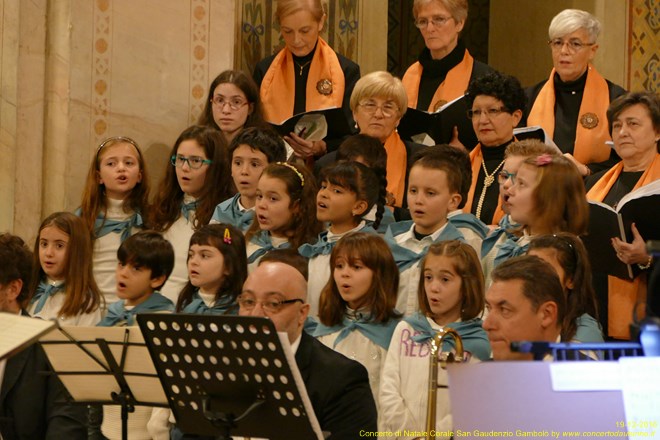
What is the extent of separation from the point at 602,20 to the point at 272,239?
170 inches

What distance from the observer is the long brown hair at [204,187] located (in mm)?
6750

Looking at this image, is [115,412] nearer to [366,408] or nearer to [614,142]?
[366,408]

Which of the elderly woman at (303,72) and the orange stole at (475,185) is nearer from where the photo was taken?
→ the orange stole at (475,185)

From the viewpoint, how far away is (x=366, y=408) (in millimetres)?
4602

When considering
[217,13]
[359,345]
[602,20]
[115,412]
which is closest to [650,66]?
[602,20]

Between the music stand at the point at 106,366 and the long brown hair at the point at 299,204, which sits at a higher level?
the long brown hair at the point at 299,204

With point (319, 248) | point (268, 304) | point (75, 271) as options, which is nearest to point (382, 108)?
point (319, 248)

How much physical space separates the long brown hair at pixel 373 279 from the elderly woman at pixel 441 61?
212cm

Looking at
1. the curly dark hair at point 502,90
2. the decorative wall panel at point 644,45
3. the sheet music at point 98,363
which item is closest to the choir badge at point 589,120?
the curly dark hair at point 502,90

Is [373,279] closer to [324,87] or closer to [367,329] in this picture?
[367,329]

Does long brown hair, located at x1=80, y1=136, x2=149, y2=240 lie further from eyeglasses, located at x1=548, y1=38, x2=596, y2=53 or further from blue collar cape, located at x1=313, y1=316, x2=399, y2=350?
eyeglasses, located at x1=548, y1=38, x2=596, y2=53

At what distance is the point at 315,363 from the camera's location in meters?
4.66

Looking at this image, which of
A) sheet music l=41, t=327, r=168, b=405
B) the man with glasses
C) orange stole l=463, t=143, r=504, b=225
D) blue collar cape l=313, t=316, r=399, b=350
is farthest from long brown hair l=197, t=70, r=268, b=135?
sheet music l=41, t=327, r=168, b=405

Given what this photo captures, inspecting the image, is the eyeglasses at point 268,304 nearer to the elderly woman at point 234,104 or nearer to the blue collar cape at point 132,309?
the blue collar cape at point 132,309
